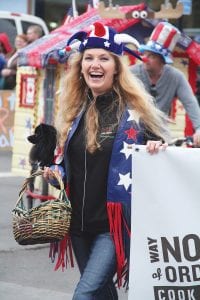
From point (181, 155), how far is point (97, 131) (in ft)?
1.42

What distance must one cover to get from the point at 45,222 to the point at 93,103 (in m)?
0.68

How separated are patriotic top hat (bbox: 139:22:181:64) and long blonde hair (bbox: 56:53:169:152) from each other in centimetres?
279

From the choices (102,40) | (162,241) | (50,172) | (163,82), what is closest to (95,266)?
(162,241)

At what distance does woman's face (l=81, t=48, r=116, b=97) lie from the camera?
13.6 feet

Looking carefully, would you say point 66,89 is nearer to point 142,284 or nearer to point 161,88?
point 142,284

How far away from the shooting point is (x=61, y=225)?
3963 mm

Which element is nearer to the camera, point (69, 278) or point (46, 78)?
point (69, 278)

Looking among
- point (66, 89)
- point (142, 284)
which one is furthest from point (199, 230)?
point (66, 89)

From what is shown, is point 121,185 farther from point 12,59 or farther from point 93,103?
point 12,59

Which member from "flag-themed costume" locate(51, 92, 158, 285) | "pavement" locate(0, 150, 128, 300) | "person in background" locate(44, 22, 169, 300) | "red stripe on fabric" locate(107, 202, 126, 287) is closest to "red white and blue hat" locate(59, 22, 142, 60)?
"person in background" locate(44, 22, 169, 300)

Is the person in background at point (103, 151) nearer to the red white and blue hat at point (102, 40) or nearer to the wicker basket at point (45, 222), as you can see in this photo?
the red white and blue hat at point (102, 40)

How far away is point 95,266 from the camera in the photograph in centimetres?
397

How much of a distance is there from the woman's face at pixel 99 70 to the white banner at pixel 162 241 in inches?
14.7

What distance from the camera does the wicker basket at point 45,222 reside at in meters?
3.95
